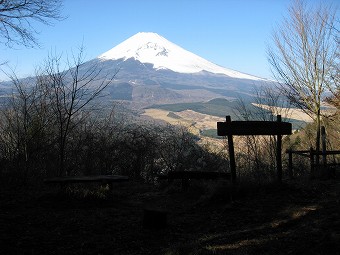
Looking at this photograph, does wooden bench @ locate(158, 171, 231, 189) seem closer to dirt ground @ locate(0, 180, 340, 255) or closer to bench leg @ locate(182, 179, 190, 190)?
bench leg @ locate(182, 179, 190, 190)

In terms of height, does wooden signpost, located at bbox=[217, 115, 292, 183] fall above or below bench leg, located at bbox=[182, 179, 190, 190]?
above

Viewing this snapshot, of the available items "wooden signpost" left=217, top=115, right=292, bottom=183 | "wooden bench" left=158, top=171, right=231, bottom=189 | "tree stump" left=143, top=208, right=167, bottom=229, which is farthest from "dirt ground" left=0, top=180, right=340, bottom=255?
"wooden signpost" left=217, top=115, right=292, bottom=183

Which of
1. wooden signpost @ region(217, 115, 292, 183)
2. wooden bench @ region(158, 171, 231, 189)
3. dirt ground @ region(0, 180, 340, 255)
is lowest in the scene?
dirt ground @ region(0, 180, 340, 255)

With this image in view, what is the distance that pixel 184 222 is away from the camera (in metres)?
Answer: 6.14

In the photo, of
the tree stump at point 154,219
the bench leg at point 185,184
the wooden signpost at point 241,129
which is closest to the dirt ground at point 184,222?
the tree stump at point 154,219

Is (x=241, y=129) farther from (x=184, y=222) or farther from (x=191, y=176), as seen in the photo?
(x=184, y=222)

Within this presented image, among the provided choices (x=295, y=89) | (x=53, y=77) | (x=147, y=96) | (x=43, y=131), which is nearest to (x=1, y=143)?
(x=43, y=131)

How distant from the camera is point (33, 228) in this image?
5.45 meters

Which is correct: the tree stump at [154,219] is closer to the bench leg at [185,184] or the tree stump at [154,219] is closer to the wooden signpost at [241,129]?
the wooden signpost at [241,129]

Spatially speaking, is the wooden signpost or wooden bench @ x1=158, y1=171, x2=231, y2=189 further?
wooden bench @ x1=158, y1=171, x2=231, y2=189

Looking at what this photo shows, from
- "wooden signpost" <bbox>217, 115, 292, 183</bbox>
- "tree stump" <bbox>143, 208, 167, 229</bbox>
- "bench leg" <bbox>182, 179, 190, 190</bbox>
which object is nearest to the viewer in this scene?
"tree stump" <bbox>143, 208, 167, 229</bbox>

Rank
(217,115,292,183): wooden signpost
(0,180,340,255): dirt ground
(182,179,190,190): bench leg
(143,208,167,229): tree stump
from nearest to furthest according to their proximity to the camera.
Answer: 1. (0,180,340,255): dirt ground
2. (143,208,167,229): tree stump
3. (217,115,292,183): wooden signpost
4. (182,179,190,190): bench leg

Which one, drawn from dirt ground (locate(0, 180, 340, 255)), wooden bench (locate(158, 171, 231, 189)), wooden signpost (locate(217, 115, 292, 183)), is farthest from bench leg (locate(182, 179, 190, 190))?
wooden signpost (locate(217, 115, 292, 183))

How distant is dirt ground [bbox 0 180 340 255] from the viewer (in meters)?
4.34
